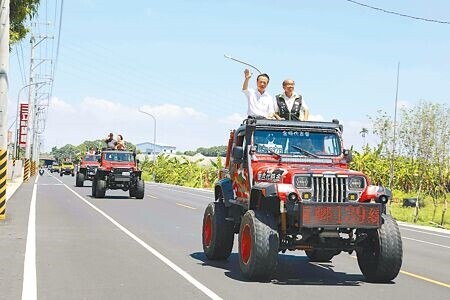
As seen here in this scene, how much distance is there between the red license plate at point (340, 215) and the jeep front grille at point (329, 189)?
0.24 m

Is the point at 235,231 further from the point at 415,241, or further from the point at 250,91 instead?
the point at 415,241

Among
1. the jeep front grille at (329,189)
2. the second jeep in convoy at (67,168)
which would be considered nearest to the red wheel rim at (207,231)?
the jeep front grille at (329,189)

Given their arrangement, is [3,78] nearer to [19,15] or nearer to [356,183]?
[19,15]

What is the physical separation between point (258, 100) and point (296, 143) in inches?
41.6

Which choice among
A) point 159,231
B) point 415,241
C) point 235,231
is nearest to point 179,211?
point 159,231

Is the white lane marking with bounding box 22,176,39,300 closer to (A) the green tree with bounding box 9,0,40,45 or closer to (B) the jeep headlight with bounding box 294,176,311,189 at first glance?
(B) the jeep headlight with bounding box 294,176,311,189

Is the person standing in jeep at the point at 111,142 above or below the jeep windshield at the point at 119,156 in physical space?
above

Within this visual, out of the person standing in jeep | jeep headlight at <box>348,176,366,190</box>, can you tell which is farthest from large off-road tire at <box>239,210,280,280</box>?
the person standing in jeep

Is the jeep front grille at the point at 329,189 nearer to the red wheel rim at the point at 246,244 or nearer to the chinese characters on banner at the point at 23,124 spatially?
the red wheel rim at the point at 246,244

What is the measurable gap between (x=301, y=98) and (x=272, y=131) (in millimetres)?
976

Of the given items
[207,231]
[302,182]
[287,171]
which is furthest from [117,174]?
[302,182]

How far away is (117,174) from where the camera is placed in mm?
32188

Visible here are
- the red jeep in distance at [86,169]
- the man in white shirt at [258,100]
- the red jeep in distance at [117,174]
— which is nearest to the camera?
the man in white shirt at [258,100]

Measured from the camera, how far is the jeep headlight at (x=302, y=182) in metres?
9.76
